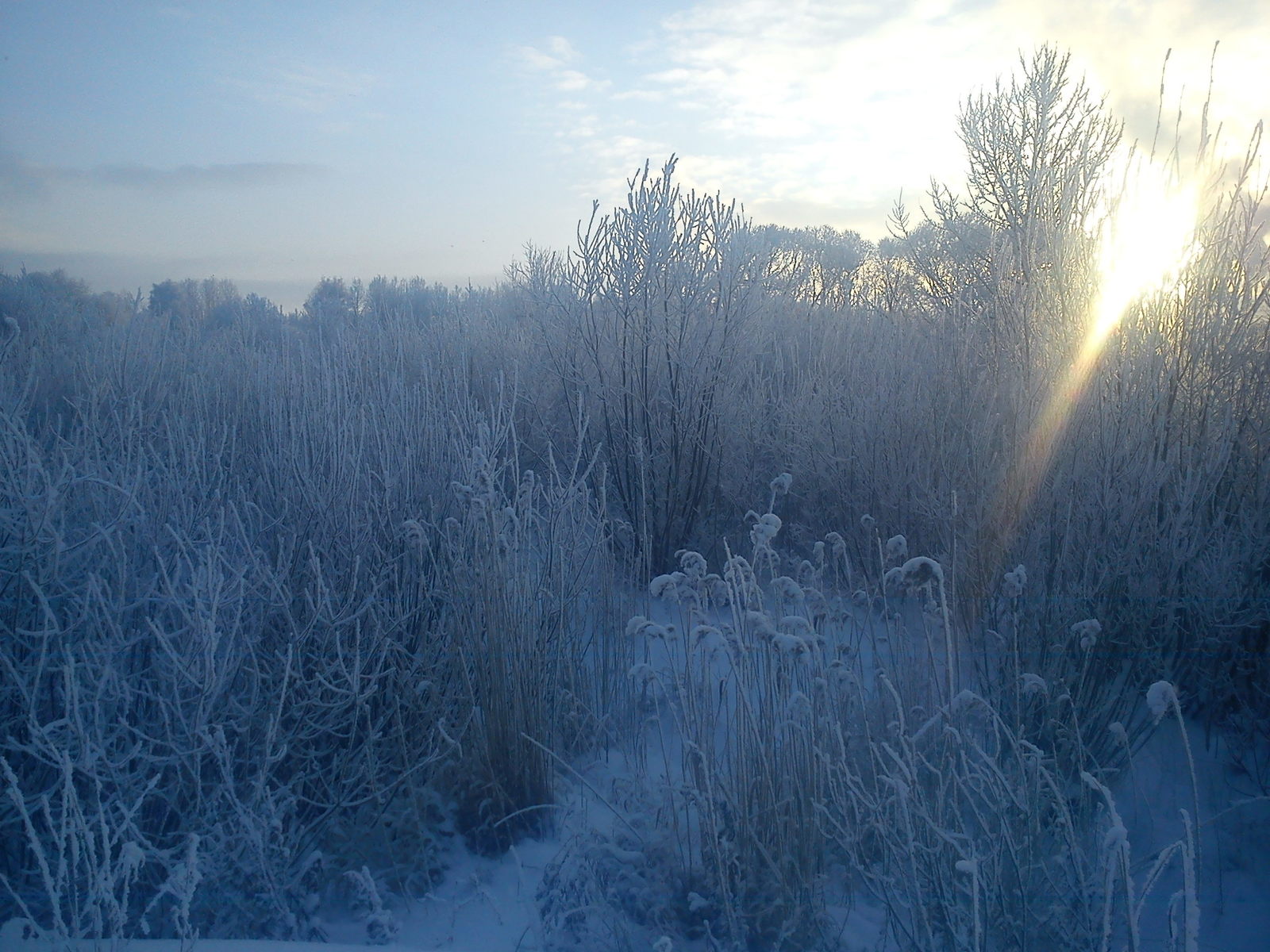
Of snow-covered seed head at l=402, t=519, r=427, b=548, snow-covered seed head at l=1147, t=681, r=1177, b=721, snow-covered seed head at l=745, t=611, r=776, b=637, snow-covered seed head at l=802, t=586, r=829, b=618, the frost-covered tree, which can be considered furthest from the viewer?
the frost-covered tree

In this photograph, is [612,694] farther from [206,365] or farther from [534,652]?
[206,365]

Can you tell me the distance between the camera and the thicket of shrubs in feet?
7.55

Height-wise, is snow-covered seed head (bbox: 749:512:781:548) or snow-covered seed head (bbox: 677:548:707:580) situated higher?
snow-covered seed head (bbox: 749:512:781:548)

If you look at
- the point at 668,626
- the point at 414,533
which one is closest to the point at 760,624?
the point at 668,626

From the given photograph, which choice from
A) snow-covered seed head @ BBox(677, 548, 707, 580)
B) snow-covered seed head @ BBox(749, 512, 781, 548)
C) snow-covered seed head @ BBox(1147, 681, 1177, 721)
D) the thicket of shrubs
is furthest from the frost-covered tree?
snow-covered seed head @ BBox(1147, 681, 1177, 721)

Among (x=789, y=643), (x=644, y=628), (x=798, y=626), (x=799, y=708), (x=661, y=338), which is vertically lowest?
(x=799, y=708)

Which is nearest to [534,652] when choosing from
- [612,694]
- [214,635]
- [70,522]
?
[612,694]

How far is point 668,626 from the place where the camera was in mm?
2916

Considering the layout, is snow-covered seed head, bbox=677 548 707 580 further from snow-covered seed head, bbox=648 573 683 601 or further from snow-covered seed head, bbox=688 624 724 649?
snow-covered seed head, bbox=688 624 724 649

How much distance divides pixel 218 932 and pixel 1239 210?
5.06 meters

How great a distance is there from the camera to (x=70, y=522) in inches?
112

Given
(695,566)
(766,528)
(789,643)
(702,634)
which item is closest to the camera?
(789,643)

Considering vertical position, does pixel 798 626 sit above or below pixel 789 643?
below

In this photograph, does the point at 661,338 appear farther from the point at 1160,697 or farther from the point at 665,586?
the point at 1160,697
